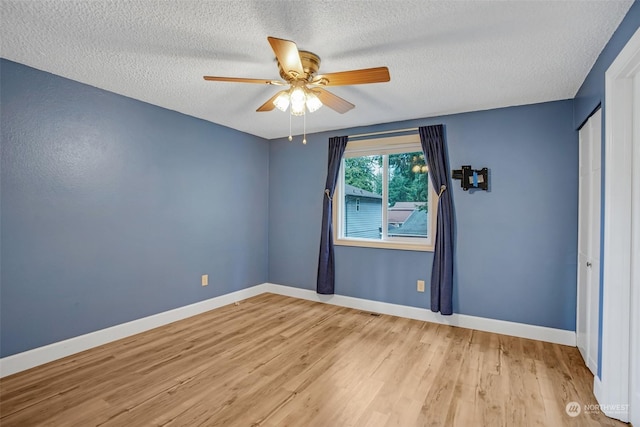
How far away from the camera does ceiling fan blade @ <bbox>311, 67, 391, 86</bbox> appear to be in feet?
6.22

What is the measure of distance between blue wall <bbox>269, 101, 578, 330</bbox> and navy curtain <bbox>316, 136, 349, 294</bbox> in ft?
1.35

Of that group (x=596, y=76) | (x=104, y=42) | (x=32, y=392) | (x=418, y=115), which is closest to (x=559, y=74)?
(x=596, y=76)

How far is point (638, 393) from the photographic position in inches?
71.7

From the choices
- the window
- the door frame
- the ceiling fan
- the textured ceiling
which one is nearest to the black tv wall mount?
the window

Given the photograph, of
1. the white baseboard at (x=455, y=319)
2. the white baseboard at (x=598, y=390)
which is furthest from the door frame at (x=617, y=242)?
the white baseboard at (x=455, y=319)

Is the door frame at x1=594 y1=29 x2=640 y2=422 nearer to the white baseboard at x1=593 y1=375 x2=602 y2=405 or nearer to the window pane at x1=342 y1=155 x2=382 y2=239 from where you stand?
the white baseboard at x1=593 y1=375 x2=602 y2=405

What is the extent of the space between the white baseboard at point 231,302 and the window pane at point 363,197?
3.09 feet

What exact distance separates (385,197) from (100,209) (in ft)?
10.2

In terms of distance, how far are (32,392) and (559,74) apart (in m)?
4.57

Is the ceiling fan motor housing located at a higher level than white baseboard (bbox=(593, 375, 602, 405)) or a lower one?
higher

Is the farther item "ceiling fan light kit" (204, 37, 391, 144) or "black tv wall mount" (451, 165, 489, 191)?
"black tv wall mount" (451, 165, 489, 191)

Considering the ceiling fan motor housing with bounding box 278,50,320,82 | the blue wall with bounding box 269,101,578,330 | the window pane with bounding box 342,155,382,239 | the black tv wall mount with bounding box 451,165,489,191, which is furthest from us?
the window pane with bounding box 342,155,382,239

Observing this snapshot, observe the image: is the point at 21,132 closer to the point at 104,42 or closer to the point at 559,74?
the point at 104,42
